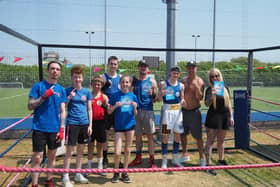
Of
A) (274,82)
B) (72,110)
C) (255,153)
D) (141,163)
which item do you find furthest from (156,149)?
(274,82)

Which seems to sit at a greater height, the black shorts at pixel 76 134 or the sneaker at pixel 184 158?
the black shorts at pixel 76 134

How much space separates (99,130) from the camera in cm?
376

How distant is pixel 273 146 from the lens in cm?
562

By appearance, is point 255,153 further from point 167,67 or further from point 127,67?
point 127,67

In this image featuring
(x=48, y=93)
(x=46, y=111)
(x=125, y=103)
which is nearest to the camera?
(x=48, y=93)

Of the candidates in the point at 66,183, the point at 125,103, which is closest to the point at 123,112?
the point at 125,103

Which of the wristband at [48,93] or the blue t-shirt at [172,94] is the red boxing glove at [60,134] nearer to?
the wristband at [48,93]

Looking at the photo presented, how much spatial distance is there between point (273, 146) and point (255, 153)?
94cm

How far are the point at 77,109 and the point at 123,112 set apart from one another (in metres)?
0.69

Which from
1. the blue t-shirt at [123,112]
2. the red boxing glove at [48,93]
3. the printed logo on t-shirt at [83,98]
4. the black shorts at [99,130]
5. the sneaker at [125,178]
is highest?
the red boxing glove at [48,93]

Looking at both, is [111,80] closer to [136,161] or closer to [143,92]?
[143,92]

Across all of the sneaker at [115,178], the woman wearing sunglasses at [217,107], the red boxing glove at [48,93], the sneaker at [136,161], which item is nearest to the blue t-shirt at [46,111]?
the red boxing glove at [48,93]

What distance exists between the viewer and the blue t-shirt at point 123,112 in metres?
3.58

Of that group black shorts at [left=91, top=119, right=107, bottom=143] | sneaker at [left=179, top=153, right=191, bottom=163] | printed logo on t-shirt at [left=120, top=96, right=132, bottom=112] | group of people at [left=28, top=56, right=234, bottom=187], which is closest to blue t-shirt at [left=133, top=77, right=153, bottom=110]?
group of people at [left=28, top=56, right=234, bottom=187]
